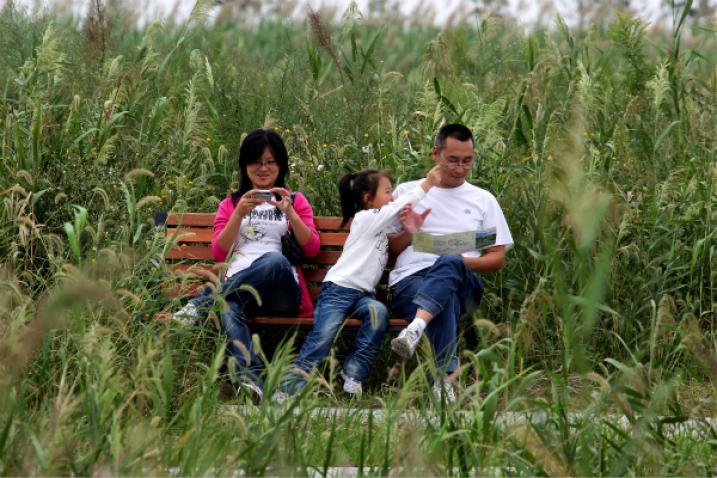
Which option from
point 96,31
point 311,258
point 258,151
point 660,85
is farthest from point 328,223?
point 96,31

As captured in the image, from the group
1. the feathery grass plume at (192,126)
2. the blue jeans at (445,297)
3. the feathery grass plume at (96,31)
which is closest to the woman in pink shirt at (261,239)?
the blue jeans at (445,297)

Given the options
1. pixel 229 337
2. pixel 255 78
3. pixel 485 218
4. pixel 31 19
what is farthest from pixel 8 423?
pixel 31 19

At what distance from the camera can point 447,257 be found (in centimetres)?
475

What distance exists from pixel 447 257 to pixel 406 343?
496mm

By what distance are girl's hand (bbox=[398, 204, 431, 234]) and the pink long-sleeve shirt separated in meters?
0.44

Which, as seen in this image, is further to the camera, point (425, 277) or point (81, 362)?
point (425, 277)

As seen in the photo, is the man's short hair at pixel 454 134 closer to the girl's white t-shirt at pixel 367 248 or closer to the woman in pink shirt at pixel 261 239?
the girl's white t-shirt at pixel 367 248

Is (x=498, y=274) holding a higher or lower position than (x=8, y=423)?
lower

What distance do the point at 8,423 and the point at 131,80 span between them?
4.12 metres

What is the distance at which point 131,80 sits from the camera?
662 centimetres

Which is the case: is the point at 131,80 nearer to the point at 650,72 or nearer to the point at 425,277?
the point at 425,277

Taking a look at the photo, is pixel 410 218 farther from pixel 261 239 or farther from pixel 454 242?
pixel 261 239

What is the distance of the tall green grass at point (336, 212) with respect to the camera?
2.80 m

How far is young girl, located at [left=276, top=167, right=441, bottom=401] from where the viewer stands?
468cm
